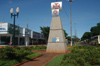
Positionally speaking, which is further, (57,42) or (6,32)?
(6,32)

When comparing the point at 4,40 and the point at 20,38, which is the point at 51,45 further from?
the point at 20,38

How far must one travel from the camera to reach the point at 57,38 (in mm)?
15898

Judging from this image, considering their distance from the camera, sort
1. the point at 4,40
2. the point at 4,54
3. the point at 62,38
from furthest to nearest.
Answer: the point at 4,40, the point at 62,38, the point at 4,54

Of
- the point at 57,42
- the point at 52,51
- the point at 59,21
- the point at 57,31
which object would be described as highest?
the point at 59,21

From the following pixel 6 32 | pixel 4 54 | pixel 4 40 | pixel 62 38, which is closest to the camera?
pixel 4 54

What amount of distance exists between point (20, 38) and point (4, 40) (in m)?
7.97

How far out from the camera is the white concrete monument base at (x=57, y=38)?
619 inches

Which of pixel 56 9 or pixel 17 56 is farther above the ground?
pixel 56 9

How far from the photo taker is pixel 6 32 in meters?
32.2

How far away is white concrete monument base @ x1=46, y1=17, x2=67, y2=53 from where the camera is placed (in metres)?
15.7

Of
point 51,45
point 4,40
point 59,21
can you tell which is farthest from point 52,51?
point 4,40

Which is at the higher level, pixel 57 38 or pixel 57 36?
pixel 57 36

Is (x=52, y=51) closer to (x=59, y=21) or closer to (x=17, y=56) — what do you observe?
(x=59, y=21)

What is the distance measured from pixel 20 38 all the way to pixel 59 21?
30188 mm
